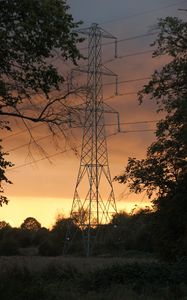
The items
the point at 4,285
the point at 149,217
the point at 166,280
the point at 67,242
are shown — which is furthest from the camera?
the point at 67,242

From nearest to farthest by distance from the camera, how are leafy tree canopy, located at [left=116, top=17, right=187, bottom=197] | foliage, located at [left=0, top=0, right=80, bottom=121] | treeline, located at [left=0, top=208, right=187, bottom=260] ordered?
foliage, located at [left=0, top=0, right=80, bottom=121], leafy tree canopy, located at [left=116, top=17, right=187, bottom=197], treeline, located at [left=0, top=208, right=187, bottom=260]

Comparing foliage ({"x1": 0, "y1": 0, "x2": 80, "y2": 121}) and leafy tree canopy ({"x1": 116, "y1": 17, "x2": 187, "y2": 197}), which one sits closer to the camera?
foliage ({"x1": 0, "y1": 0, "x2": 80, "y2": 121})

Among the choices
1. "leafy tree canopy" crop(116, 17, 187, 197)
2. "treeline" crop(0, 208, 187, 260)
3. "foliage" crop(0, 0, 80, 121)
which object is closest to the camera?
"foliage" crop(0, 0, 80, 121)

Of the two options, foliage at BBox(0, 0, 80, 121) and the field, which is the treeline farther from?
foliage at BBox(0, 0, 80, 121)

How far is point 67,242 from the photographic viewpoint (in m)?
96.1

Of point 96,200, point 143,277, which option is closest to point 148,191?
point 143,277

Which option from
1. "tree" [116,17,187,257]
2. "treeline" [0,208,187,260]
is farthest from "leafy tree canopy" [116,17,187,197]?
"treeline" [0,208,187,260]

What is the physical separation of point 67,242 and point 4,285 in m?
79.0

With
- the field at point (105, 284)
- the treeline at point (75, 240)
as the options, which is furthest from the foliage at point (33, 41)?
the treeline at point (75, 240)

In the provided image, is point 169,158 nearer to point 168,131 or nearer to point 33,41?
point 168,131

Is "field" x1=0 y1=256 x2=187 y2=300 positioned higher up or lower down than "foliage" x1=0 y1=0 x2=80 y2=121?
lower down

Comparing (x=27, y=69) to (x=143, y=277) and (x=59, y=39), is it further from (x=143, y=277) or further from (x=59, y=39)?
(x=143, y=277)

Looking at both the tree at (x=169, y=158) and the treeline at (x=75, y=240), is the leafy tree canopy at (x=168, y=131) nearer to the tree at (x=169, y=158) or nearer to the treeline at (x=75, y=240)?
the tree at (x=169, y=158)

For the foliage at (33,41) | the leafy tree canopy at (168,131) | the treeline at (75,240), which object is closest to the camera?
the foliage at (33,41)
